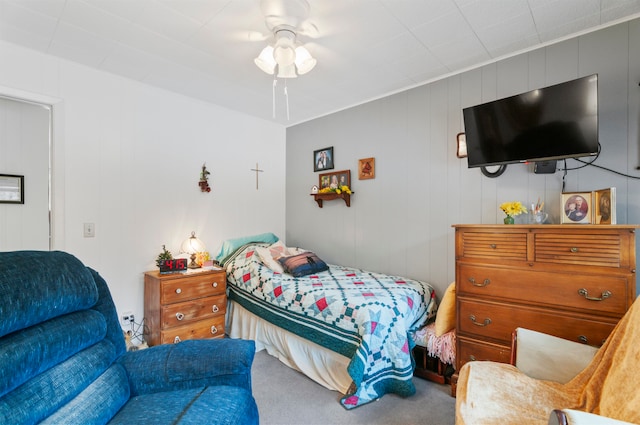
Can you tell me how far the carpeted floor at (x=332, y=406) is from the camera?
1.77m

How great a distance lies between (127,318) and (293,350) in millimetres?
1555

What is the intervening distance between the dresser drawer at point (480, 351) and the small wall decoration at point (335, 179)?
190cm

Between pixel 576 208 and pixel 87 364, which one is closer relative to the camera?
pixel 87 364

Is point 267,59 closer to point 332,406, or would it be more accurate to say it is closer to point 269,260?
point 269,260

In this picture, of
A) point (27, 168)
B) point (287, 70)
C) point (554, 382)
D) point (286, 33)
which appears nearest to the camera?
point (554, 382)

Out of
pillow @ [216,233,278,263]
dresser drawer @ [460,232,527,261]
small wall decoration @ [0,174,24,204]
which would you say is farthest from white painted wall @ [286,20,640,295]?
small wall decoration @ [0,174,24,204]

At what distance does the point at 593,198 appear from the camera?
1793 millimetres

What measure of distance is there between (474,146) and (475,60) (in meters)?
0.73

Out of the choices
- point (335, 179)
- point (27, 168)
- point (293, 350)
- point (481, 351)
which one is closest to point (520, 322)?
point (481, 351)

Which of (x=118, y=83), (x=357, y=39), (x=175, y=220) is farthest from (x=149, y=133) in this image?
(x=357, y=39)

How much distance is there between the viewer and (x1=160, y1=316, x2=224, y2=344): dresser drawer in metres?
2.47

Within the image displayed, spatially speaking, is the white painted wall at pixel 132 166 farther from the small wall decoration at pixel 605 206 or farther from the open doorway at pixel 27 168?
the small wall decoration at pixel 605 206

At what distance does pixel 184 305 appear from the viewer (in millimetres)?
2549

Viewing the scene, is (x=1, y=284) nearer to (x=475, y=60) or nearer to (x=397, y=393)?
(x=397, y=393)
